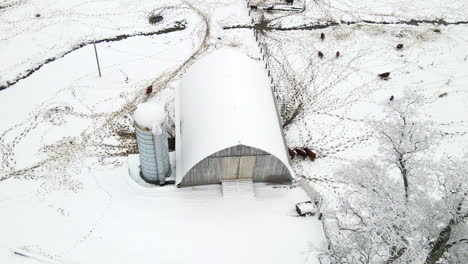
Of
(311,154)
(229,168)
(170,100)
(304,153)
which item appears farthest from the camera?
(170,100)

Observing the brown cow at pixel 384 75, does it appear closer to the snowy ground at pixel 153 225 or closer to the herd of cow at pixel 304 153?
the herd of cow at pixel 304 153

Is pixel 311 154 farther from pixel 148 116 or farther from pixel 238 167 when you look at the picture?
pixel 148 116

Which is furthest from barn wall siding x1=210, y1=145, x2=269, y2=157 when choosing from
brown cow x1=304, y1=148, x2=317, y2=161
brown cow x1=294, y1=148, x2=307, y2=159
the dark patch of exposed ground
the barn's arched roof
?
the dark patch of exposed ground

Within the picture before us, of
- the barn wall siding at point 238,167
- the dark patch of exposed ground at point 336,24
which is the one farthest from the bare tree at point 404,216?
the dark patch of exposed ground at point 336,24

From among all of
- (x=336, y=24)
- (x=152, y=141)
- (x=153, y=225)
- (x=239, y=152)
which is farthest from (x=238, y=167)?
(x=336, y=24)

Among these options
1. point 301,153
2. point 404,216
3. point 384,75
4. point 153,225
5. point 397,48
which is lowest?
point 153,225

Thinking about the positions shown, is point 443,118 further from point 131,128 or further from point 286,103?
point 131,128

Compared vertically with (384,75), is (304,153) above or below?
below
